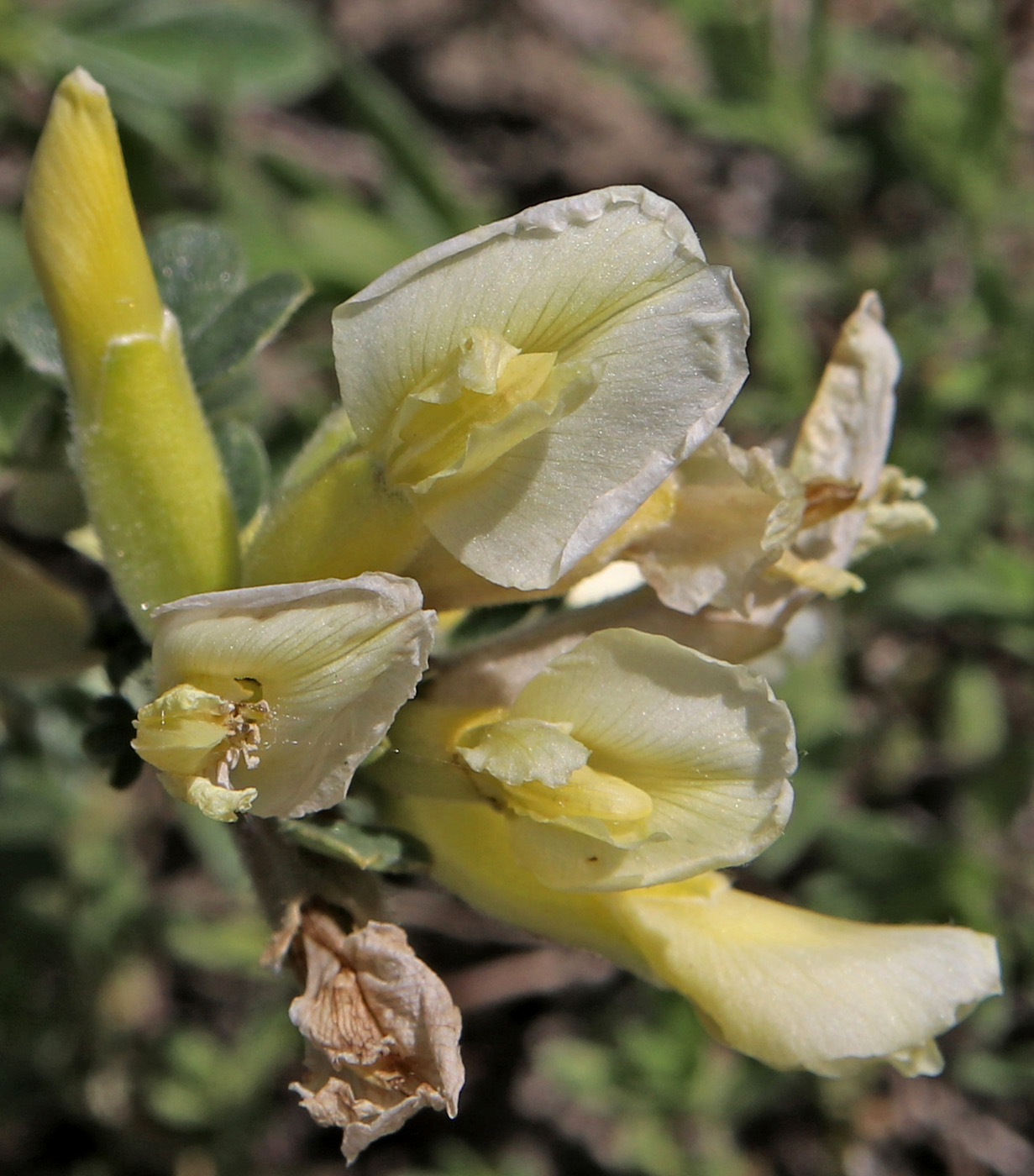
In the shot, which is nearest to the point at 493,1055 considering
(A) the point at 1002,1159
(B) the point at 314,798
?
(A) the point at 1002,1159

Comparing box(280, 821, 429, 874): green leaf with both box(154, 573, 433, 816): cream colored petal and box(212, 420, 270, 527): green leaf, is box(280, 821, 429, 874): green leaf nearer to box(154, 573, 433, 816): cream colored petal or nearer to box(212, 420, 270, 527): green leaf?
box(154, 573, 433, 816): cream colored petal

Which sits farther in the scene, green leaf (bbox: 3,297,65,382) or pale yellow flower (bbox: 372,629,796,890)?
green leaf (bbox: 3,297,65,382)

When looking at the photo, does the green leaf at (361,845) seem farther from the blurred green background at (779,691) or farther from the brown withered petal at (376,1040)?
the blurred green background at (779,691)

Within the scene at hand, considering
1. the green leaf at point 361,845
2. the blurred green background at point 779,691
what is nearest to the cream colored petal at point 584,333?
the green leaf at point 361,845

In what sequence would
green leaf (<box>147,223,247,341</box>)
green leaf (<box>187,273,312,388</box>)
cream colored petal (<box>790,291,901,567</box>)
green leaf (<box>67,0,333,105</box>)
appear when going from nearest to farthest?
cream colored petal (<box>790,291,901,567</box>) → green leaf (<box>187,273,312,388</box>) → green leaf (<box>147,223,247,341</box>) → green leaf (<box>67,0,333,105</box>)

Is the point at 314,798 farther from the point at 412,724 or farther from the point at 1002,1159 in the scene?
the point at 1002,1159

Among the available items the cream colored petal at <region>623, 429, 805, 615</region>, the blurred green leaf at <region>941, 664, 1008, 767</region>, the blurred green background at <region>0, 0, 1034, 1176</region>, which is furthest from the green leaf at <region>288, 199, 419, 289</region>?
the cream colored petal at <region>623, 429, 805, 615</region>
